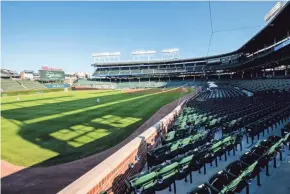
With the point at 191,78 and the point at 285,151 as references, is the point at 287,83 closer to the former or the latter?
the point at 285,151

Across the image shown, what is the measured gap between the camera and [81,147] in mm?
11617

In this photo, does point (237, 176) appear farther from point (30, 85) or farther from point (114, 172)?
point (30, 85)

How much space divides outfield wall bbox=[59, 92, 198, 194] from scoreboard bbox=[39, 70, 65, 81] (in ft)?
298

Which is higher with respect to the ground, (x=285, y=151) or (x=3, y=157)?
(x=285, y=151)

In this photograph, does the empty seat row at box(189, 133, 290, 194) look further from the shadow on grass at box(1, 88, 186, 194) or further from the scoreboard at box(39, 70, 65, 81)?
the scoreboard at box(39, 70, 65, 81)

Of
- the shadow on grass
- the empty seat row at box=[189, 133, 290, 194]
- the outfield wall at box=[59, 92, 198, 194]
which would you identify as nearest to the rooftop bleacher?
the shadow on grass

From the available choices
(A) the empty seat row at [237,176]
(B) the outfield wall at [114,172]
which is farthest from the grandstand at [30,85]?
(A) the empty seat row at [237,176]

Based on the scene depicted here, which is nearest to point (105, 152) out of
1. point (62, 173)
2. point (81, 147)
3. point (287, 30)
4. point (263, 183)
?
point (81, 147)

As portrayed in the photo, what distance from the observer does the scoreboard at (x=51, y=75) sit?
3476 inches

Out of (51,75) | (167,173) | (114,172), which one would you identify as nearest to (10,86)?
(51,75)

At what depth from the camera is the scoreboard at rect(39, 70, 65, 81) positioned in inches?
3476

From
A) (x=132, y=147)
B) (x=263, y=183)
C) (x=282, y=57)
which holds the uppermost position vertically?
(x=282, y=57)

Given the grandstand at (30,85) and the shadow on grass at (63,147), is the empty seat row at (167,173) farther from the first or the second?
the grandstand at (30,85)

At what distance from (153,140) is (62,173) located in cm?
382
